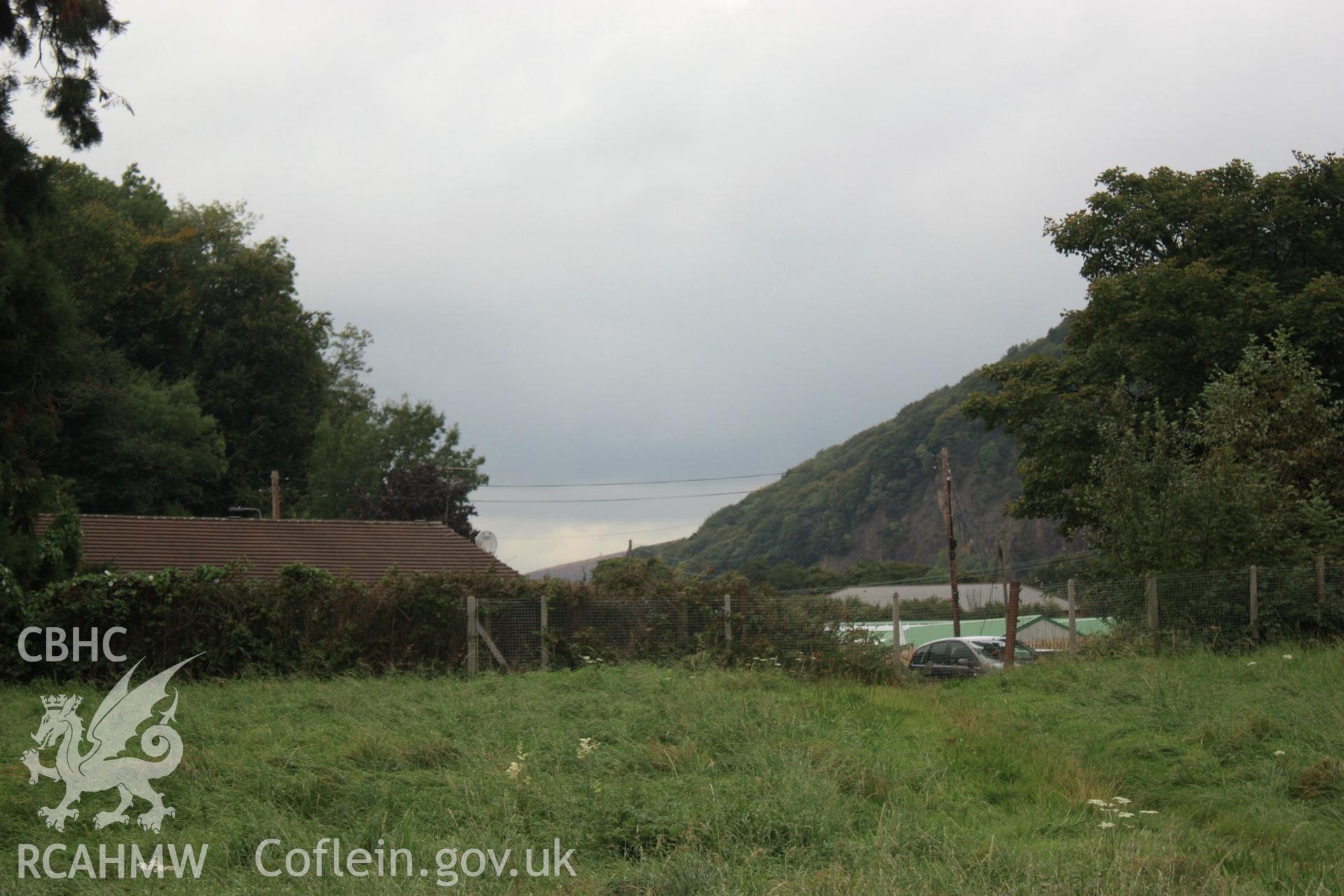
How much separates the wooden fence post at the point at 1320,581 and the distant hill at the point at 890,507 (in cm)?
6016

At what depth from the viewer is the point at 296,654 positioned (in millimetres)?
17125

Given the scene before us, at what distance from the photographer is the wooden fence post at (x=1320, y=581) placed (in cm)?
1694

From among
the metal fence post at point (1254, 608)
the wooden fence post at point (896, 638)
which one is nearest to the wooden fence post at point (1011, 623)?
the wooden fence post at point (896, 638)

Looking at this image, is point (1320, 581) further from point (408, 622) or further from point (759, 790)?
point (408, 622)

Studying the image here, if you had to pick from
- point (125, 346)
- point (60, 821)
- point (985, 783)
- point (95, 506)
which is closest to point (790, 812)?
point (985, 783)

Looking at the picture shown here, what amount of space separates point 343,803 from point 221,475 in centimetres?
3431

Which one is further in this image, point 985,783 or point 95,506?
point 95,506

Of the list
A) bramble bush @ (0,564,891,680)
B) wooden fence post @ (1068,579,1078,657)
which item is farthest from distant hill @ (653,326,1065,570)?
bramble bush @ (0,564,891,680)

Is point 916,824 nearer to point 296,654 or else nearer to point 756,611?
point 756,611

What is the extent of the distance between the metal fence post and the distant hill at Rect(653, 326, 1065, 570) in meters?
60.6

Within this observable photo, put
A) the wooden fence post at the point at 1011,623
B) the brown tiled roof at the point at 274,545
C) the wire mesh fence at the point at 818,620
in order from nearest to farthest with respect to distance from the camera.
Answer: the wire mesh fence at the point at 818,620 < the wooden fence post at the point at 1011,623 < the brown tiled roof at the point at 274,545

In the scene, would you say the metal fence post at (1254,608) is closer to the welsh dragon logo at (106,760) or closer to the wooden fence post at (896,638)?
the wooden fence post at (896,638)

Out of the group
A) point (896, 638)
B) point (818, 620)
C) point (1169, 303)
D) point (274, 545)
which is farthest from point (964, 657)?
point (274, 545)

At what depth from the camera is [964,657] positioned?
64.1 ft
